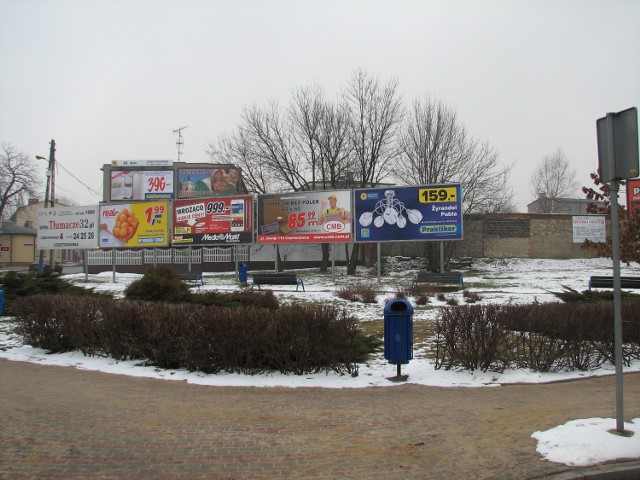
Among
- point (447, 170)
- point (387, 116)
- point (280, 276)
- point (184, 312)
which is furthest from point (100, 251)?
point (184, 312)

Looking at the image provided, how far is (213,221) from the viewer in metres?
28.1

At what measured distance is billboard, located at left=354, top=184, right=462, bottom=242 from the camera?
2467 cm

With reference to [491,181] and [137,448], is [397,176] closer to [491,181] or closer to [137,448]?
[491,181]

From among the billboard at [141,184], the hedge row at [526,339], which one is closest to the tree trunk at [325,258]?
the hedge row at [526,339]

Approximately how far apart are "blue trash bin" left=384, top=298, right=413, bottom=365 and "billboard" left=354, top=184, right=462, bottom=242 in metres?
18.6

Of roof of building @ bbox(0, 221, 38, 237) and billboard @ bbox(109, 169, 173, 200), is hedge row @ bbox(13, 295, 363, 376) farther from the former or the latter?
roof of building @ bbox(0, 221, 38, 237)

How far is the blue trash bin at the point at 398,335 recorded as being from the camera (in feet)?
22.0

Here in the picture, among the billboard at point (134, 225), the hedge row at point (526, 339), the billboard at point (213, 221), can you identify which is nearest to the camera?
the hedge row at point (526, 339)

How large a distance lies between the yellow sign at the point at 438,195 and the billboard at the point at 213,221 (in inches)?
388

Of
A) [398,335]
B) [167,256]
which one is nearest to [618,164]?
[398,335]

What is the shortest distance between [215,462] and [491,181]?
1343 inches

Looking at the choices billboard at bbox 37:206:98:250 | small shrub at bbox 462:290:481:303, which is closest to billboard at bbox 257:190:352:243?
small shrub at bbox 462:290:481:303

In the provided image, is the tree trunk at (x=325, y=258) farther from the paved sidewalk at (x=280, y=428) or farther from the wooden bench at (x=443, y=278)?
the paved sidewalk at (x=280, y=428)

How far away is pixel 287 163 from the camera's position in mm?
36000
